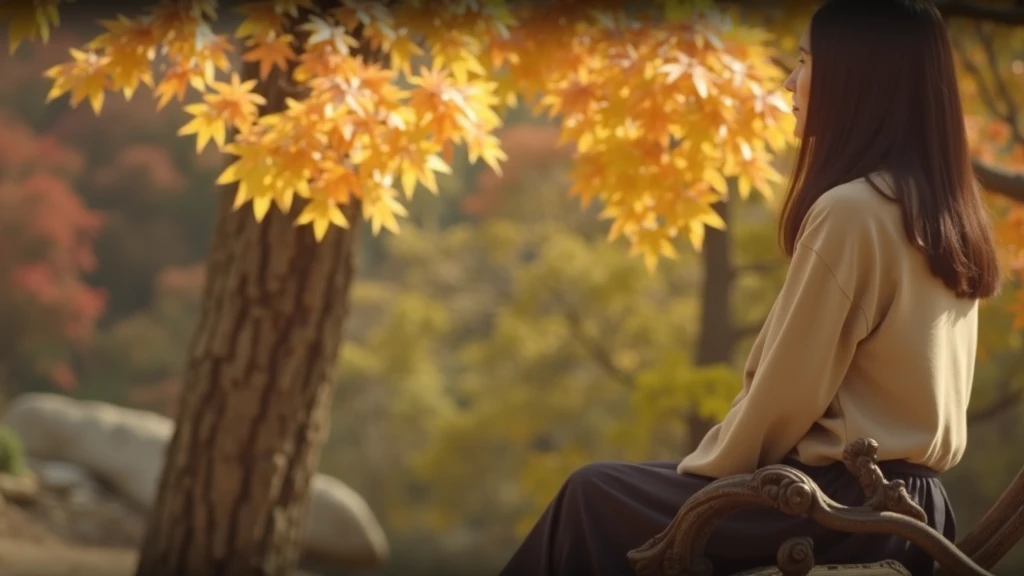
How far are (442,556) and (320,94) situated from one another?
7141 mm

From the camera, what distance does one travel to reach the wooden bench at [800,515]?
152 centimetres

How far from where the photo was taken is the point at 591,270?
701 centimetres

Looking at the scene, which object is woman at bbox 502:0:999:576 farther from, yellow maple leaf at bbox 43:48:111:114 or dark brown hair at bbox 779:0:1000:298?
yellow maple leaf at bbox 43:48:111:114

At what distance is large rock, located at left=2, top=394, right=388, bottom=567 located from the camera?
21.7 ft

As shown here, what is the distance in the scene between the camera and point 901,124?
66.3 inches

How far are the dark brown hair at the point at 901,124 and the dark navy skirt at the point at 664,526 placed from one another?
33cm

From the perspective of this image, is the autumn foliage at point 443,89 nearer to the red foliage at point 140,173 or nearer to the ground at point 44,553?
the ground at point 44,553

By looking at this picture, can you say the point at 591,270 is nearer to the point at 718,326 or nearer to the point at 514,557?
the point at 718,326

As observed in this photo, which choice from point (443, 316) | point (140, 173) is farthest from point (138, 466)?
point (140, 173)

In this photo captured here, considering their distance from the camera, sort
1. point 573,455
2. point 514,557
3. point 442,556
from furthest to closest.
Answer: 1. point 442,556
2. point 573,455
3. point 514,557

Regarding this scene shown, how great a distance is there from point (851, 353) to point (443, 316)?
6.79 m

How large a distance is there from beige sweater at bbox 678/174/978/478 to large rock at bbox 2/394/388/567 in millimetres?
5184


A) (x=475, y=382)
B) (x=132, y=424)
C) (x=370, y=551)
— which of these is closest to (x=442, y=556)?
(x=475, y=382)

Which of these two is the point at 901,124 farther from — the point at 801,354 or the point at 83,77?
the point at 83,77
